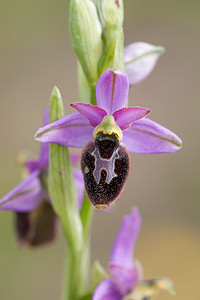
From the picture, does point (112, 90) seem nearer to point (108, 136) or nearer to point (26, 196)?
point (108, 136)

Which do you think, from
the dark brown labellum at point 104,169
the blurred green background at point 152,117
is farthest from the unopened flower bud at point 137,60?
the blurred green background at point 152,117

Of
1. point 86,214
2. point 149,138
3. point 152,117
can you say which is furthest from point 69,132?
point 152,117

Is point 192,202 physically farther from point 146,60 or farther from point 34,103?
point 146,60

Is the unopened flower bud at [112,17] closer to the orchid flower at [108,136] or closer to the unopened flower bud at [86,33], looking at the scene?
the unopened flower bud at [86,33]

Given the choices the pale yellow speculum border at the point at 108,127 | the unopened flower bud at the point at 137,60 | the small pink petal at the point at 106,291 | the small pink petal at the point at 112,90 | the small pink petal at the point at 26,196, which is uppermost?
the unopened flower bud at the point at 137,60

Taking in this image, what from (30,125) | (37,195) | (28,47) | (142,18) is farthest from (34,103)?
(37,195)

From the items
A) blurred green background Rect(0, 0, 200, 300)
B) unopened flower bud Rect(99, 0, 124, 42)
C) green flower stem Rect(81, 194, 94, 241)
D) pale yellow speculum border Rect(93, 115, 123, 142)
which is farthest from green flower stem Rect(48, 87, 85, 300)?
blurred green background Rect(0, 0, 200, 300)

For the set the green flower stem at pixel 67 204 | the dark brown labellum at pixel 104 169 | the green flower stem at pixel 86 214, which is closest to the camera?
the dark brown labellum at pixel 104 169
